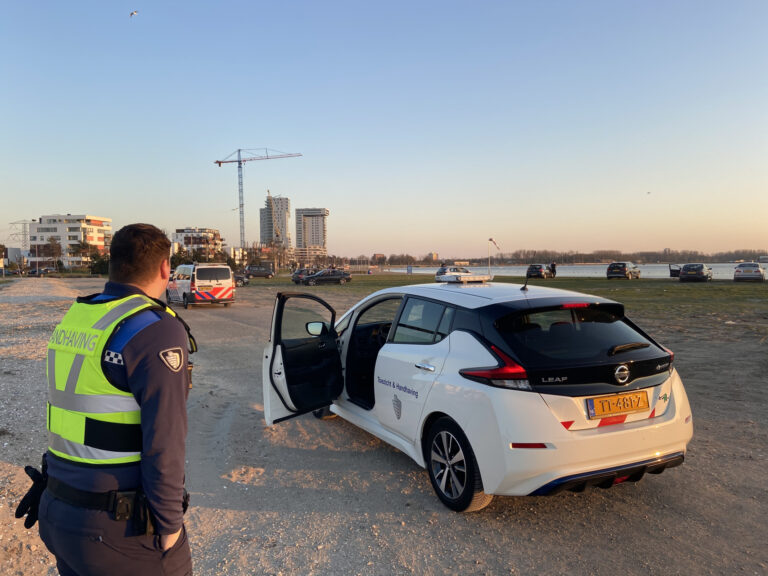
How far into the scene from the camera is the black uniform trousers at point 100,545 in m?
1.64

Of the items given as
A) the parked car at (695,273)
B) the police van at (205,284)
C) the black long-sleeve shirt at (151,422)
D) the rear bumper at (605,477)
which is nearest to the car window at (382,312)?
the rear bumper at (605,477)

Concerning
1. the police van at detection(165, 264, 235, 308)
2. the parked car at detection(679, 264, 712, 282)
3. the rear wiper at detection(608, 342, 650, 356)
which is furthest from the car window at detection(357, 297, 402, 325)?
the parked car at detection(679, 264, 712, 282)

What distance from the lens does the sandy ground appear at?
2992 mm

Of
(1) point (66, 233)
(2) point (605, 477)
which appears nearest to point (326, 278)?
(2) point (605, 477)

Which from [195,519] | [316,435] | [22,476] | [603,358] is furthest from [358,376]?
[22,476]

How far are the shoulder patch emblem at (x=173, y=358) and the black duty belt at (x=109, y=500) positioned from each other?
0.44m

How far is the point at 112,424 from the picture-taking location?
1693 mm

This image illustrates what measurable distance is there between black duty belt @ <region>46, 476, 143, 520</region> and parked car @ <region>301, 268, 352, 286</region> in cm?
4046

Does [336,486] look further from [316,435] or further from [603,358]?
[603,358]

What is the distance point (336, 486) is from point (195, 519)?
1072mm

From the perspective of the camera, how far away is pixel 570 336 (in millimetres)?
3520

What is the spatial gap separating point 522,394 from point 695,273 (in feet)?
146

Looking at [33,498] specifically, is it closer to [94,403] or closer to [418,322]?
[94,403]

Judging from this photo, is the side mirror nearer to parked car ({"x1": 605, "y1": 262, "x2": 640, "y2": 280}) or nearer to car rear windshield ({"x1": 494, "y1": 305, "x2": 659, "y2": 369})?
car rear windshield ({"x1": 494, "y1": 305, "x2": 659, "y2": 369})
